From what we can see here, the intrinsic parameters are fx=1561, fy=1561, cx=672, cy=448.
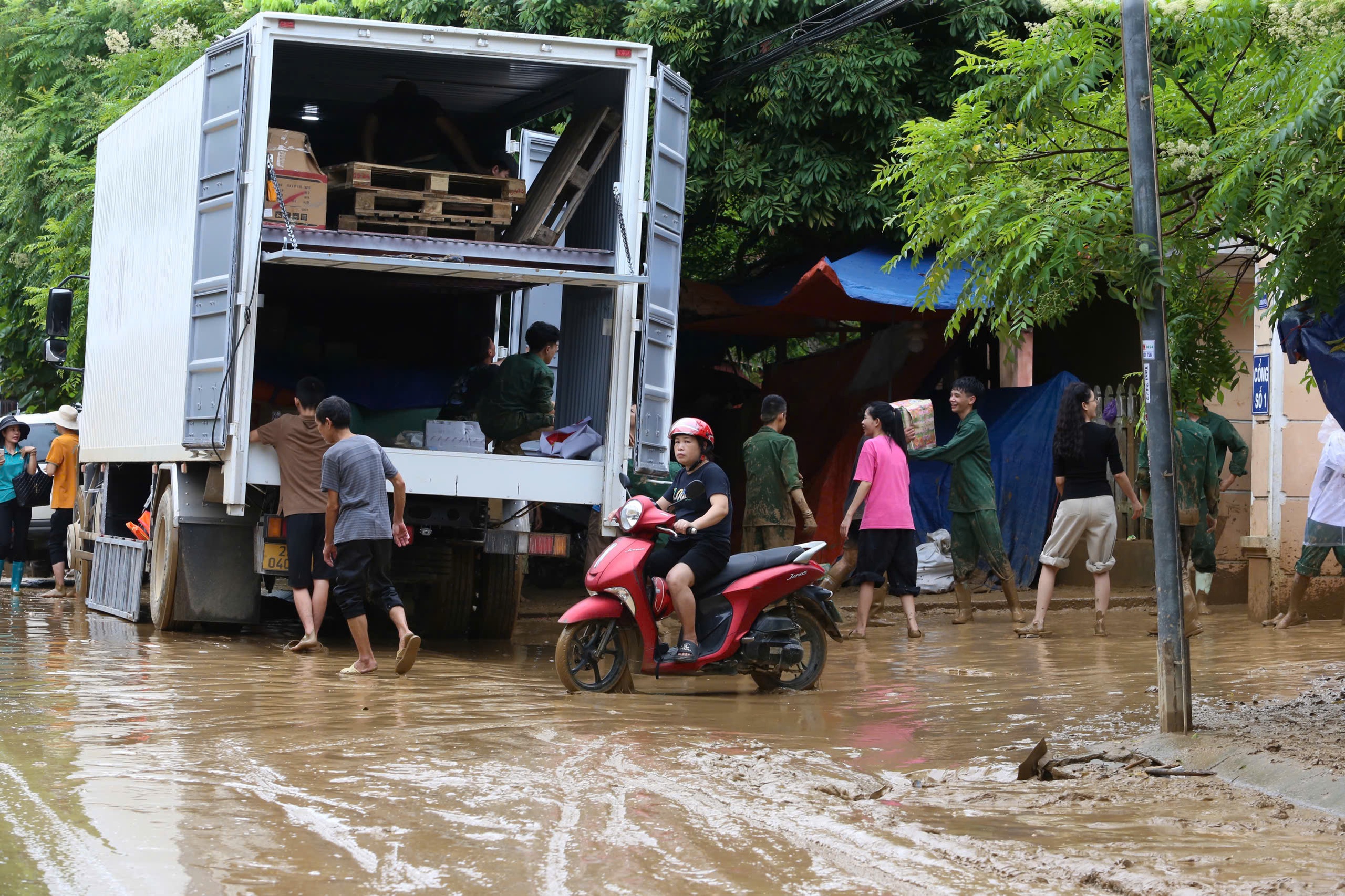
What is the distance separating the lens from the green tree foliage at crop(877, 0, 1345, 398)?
5773 mm

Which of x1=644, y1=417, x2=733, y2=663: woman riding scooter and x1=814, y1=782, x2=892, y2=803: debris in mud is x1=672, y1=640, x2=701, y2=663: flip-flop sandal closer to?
x1=644, y1=417, x2=733, y2=663: woman riding scooter

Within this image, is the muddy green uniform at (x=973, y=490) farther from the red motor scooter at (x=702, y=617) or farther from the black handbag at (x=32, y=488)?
the black handbag at (x=32, y=488)

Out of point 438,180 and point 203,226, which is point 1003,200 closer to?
point 438,180

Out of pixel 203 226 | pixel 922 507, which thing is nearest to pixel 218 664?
pixel 203 226

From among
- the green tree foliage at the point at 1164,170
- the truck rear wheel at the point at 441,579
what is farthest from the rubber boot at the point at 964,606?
the green tree foliage at the point at 1164,170

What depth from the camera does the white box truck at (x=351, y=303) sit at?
31.6 ft

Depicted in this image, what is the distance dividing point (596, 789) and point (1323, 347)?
389cm

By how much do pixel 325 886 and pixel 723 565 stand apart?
15.1 feet

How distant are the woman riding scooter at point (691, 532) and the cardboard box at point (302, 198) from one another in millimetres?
2999

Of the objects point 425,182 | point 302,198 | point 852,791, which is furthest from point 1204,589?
point 852,791

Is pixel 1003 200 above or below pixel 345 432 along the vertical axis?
above

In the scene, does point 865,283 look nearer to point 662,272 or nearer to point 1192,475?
point 1192,475

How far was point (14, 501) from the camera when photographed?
49.8 feet

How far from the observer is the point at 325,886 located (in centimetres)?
416
